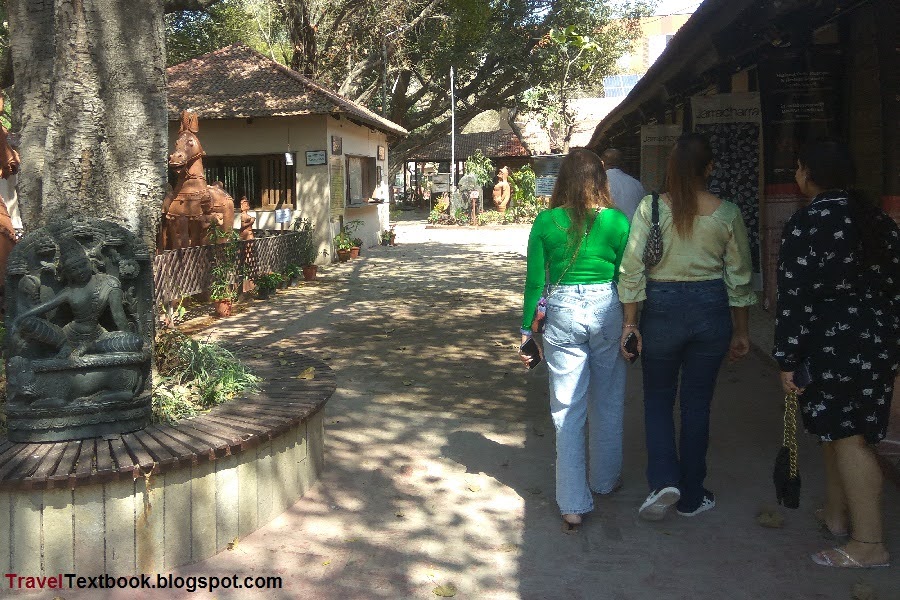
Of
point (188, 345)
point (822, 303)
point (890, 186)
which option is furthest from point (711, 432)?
point (188, 345)

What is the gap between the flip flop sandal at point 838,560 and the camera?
11.9ft

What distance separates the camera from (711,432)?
5719 millimetres

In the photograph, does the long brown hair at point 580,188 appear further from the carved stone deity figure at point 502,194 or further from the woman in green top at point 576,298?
the carved stone deity figure at point 502,194

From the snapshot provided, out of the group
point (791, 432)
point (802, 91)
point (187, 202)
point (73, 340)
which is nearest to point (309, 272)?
point (187, 202)

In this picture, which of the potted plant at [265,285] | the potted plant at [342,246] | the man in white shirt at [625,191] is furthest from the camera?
the potted plant at [342,246]

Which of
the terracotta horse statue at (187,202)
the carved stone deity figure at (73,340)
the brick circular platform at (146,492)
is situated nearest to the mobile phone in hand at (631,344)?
the brick circular platform at (146,492)

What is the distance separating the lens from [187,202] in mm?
12055

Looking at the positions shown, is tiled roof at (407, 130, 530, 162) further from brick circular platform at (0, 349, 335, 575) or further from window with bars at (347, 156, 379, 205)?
brick circular platform at (0, 349, 335, 575)

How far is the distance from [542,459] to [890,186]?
99.7 inches

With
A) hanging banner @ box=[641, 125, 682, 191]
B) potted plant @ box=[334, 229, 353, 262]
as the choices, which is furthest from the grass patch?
potted plant @ box=[334, 229, 353, 262]

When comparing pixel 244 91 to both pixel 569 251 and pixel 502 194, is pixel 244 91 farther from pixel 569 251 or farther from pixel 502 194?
pixel 502 194

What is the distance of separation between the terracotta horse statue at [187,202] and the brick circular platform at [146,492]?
8086 millimetres

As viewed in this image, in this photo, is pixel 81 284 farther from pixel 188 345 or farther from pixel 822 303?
pixel 822 303

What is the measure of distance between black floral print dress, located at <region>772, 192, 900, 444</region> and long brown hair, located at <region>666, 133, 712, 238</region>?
501 mm
